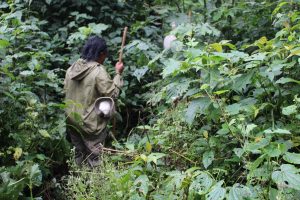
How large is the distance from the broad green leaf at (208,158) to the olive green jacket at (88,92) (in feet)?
6.64

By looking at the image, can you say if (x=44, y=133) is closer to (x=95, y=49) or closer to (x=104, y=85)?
(x=104, y=85)

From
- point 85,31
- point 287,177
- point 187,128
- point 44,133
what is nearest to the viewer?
point 287,177

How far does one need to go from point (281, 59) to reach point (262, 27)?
10.4 feet

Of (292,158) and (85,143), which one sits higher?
(292,158)

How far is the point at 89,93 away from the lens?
4.89 m

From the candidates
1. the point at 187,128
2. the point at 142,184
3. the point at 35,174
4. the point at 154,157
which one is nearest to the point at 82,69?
the point at 35,174

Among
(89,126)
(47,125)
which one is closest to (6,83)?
(47,125)

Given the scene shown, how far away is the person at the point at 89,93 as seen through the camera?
486 cm

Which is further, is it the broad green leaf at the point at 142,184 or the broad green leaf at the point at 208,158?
the broad green leaf at the point at 208,158

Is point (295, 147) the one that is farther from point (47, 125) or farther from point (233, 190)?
point (47, 125)

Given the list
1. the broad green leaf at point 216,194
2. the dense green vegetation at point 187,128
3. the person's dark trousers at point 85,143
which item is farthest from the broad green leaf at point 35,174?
the broad green leaf at point 216,194

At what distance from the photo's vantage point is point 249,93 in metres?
3.45

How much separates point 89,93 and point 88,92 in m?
0.01

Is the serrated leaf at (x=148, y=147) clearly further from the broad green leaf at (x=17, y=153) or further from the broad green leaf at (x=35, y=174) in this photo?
the broad green leaf at (x=17, y=153)
